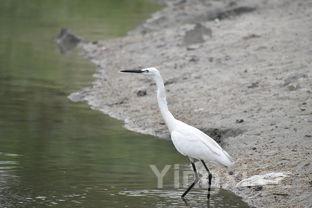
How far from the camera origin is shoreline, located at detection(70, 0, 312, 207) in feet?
36.2

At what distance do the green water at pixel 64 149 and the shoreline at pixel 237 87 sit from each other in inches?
19.8

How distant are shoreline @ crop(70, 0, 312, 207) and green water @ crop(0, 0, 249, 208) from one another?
50 centimetres

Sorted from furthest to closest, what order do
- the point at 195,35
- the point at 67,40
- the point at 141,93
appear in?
the point at 67,40
the point at 195,35
the point at 141,93

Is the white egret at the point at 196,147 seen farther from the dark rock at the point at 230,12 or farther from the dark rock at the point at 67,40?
the dark rock at the point at 230,12

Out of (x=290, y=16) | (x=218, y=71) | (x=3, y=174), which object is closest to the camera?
(x=3, y=174)

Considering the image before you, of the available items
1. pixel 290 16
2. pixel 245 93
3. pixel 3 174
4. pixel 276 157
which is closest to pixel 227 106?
pixel 245 93

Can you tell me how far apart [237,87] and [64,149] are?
4103mm

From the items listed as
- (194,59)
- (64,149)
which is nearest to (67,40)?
(194,59)

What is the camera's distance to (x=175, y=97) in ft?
50.7

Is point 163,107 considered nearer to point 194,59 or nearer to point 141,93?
point 141,93

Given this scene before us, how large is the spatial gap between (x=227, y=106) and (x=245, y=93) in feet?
2.28

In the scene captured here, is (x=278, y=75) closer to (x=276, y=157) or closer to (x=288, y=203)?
(x=276, y=157)

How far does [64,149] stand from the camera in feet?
40.3

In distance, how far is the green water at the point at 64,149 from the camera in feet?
32.6
